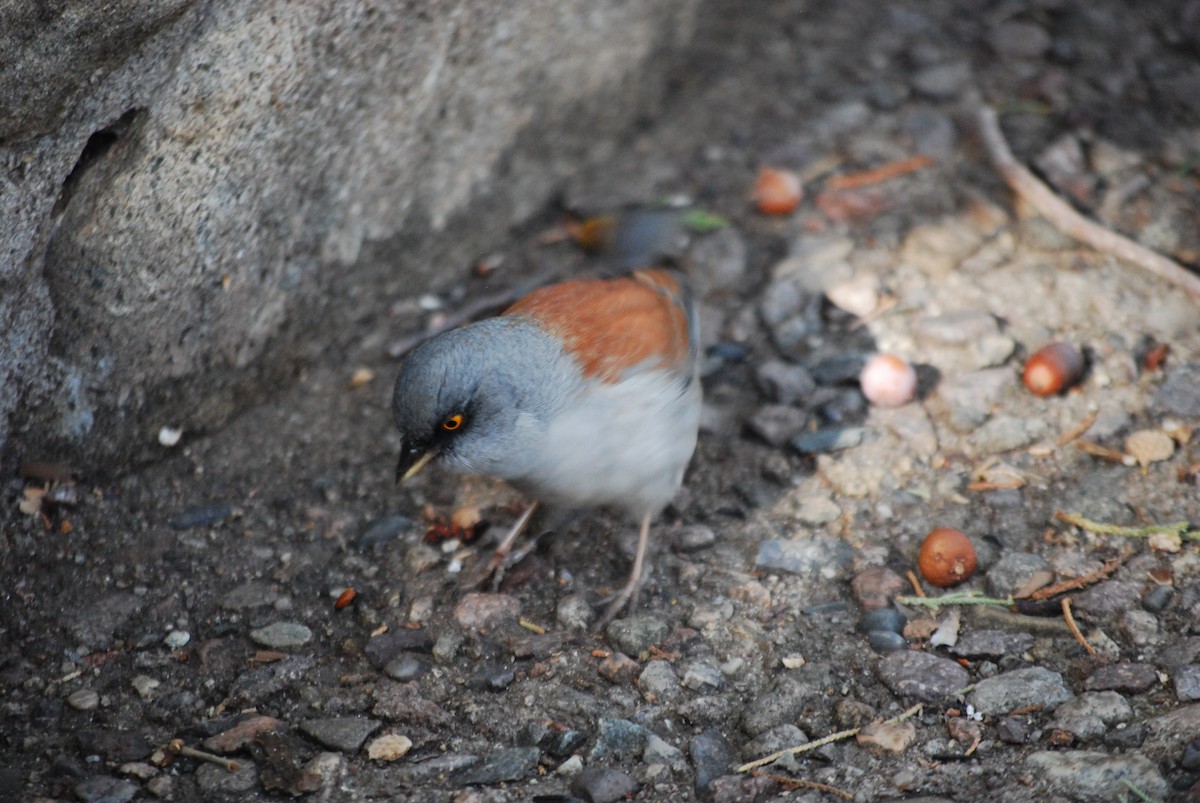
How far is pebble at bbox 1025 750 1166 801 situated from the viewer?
116 inches

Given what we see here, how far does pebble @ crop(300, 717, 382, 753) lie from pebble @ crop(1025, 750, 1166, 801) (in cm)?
189

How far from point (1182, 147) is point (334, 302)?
404cm

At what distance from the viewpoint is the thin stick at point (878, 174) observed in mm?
5480

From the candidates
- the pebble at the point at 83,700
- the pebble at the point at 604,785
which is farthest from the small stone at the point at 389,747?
the pebble at the point at 83,700

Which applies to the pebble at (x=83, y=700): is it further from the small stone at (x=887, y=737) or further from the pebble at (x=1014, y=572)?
the pebble at (x=1014, y=572)

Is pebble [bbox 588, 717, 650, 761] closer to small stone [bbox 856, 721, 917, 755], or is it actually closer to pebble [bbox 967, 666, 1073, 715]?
small stone [bbox 856, 721, 917, 755]

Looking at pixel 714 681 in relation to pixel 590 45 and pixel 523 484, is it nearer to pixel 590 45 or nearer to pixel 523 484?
pixel 523 484

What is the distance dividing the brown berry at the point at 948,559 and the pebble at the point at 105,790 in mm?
2541

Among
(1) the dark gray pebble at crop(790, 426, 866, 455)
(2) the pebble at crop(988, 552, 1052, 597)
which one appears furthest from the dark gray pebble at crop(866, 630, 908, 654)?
(1) the dark gray pebble at crop(790, 426, 866, 455)

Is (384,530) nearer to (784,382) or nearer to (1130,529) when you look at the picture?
(784,382)

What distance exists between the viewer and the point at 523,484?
12.6ft

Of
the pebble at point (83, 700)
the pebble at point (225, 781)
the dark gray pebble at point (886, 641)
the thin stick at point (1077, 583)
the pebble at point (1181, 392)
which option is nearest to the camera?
the pebble at point (225, 781)

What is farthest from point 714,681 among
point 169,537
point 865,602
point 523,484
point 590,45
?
point 590,45

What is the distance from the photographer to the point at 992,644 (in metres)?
3.58
